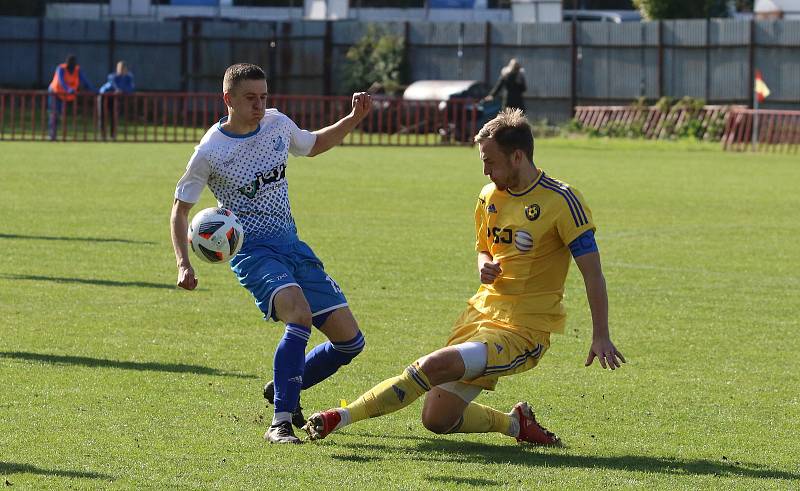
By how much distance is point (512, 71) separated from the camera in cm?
3331

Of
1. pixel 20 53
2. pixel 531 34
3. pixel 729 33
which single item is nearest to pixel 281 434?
pixel 729 33

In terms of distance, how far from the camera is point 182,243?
6.88 metres

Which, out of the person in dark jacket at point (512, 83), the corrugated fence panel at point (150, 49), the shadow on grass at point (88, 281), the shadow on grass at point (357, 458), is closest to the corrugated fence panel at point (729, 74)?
the person in dark jacket at point (512, 83)

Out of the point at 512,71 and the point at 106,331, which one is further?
the point at 512,71

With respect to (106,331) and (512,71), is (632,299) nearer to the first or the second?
(106,331)

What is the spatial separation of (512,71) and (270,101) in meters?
6.44

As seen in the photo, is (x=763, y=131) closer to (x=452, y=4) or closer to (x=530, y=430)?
(x=452, y=4)

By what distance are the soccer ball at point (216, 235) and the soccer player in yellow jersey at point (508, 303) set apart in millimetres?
913

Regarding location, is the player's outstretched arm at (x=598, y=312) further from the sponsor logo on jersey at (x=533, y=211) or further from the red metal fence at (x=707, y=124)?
the red metal fence at (x=707, y=124)

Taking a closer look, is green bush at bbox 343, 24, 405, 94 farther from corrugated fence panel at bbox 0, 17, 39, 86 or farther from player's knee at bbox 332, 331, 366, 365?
player's knee at bbox 332, 331, 366, 365

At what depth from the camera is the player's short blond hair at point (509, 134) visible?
21.3 ft

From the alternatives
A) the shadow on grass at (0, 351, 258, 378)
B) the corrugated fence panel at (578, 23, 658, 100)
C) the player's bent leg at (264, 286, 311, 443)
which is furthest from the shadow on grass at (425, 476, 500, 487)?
the corrugated fence panel at (578, 23, 658, 100)

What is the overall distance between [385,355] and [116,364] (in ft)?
5.46

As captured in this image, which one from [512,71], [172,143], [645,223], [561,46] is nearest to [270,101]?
[172,143]
